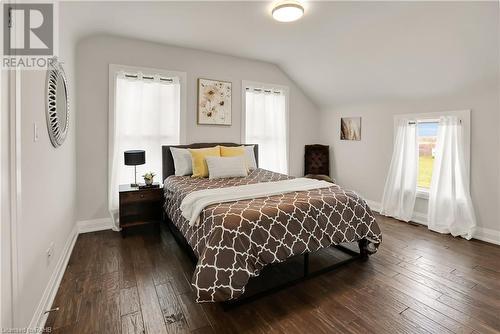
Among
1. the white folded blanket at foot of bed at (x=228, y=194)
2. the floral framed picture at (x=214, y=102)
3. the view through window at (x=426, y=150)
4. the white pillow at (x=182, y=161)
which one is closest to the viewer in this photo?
the white folded blanket at foot of bed at (x=228, y=194)

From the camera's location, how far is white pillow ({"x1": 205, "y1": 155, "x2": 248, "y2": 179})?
337cm

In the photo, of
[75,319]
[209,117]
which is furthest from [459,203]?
[75,319]

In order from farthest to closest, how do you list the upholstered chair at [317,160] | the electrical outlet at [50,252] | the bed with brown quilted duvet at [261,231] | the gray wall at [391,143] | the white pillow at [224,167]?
the upholstered chair at [317,160]
the white pillow at [224,167]
the gray wall at [391,143]
the electrical outlet at [50,252]
the bed with brown quilted duvet at [261,231]

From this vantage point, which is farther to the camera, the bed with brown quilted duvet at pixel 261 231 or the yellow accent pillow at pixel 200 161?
the yellow accent pillow at pixel 200 161

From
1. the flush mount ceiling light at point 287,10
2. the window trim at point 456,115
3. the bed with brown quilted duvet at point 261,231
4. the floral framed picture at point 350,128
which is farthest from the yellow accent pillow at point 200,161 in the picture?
the window trim at point 456,115

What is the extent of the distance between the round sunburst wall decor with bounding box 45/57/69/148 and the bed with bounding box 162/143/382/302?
1.17m

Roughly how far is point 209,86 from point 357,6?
229 centimetres

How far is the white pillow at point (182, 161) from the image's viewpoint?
362cm

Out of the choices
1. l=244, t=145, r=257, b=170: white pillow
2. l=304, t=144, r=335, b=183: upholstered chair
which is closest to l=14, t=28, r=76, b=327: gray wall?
l=244, t=145, r=257, b=170: white pillow

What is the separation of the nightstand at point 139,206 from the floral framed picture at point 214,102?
4.54 ft

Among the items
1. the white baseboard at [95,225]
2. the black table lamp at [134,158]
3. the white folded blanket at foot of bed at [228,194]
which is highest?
the black table lamp at [134,158]

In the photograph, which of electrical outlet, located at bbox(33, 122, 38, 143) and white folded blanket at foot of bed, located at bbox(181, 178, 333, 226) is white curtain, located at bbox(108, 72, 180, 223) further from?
electrical outlet, located at bbox(33, 122, 38, 143)

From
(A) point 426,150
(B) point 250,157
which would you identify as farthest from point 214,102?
(A) point 426,150

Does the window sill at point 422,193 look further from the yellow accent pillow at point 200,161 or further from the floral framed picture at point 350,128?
the yellow accent pillow at point 200,161
